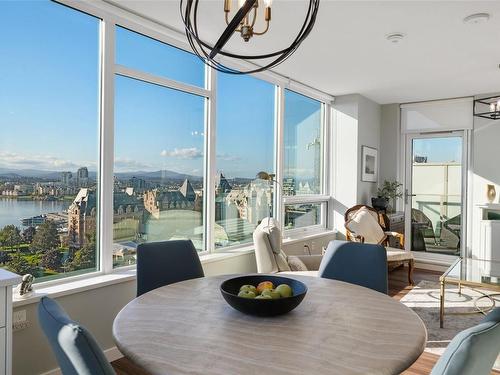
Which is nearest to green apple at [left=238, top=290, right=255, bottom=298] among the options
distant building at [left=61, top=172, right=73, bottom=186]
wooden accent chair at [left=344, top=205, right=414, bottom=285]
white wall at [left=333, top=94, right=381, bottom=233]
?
distant building at [left=61, top=172, right=73, bottom=186]

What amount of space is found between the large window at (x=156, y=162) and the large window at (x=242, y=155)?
29 cm

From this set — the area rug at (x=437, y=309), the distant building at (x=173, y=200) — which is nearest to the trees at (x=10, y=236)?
the distant building at (x=173, y=200)

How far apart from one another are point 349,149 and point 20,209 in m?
4.39

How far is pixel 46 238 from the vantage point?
2510 millimetres

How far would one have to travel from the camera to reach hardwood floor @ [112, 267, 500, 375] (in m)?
2.54

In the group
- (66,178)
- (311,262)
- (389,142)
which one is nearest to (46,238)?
(66,178)

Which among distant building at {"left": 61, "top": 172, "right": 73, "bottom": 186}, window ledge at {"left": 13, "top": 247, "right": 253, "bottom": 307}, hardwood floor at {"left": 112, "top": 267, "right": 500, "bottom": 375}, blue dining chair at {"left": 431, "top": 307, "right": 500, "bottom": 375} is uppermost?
distant building at {"left": 61, "top": 172, "right": 73, "bottom": 186}

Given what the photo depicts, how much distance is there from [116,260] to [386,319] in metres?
2.16

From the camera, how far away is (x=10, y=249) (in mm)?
2340

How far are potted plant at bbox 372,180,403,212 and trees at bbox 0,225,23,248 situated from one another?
4684mm

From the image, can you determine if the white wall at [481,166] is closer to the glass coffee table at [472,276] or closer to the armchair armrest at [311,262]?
the glass coffee table at [472,276]

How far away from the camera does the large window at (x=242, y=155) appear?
12.5 feet

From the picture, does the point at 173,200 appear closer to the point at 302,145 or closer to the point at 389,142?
the point at 302,145

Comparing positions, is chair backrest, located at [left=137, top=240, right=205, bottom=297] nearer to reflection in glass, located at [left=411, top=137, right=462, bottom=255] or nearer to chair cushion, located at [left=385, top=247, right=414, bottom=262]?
chair cushion, located at [left=385, top=247, right=414, bottom=262]
